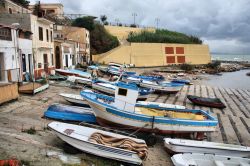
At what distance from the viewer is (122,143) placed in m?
10.2

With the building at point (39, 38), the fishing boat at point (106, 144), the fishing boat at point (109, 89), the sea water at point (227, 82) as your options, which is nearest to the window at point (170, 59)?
the sea water at point (227, 82)

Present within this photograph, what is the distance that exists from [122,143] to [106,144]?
67 cm

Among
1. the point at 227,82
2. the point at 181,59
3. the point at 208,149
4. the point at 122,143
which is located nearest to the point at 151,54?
the point at 181,59

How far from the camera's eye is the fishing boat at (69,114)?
13.6 m

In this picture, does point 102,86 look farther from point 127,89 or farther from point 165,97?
point 127,89

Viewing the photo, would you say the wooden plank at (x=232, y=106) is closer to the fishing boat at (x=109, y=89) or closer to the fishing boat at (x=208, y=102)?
the fishing boat at (x=208, y=102)

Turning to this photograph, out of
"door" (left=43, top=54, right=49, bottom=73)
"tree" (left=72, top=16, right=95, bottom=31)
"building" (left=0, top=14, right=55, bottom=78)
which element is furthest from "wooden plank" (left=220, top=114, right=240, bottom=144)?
"tree" (left=72, top=16, right=95, bottom=31)

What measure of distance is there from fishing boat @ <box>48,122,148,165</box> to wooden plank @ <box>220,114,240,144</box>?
588 centimetres

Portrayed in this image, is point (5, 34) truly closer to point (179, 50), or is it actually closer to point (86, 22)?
point (86, 22)

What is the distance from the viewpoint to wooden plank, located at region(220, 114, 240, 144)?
525 inches

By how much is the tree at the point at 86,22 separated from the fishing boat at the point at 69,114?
44246 mm

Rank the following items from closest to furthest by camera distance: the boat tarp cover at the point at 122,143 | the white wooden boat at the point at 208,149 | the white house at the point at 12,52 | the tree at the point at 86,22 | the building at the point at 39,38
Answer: the boat tarp cover at the point at 122,143, the white wooden boat at the point at 208,149, the white house at the point at 12,52, the building at the point at 39,38, the tree at the point at 86,22

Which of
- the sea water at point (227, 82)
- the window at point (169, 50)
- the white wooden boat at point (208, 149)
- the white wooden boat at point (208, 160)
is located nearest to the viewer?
the white wooden boat at point (208, 160)

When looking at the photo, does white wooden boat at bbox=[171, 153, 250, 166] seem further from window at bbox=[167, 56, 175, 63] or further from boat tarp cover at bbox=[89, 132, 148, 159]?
window at bbox=[167, 56, 175, 63]
